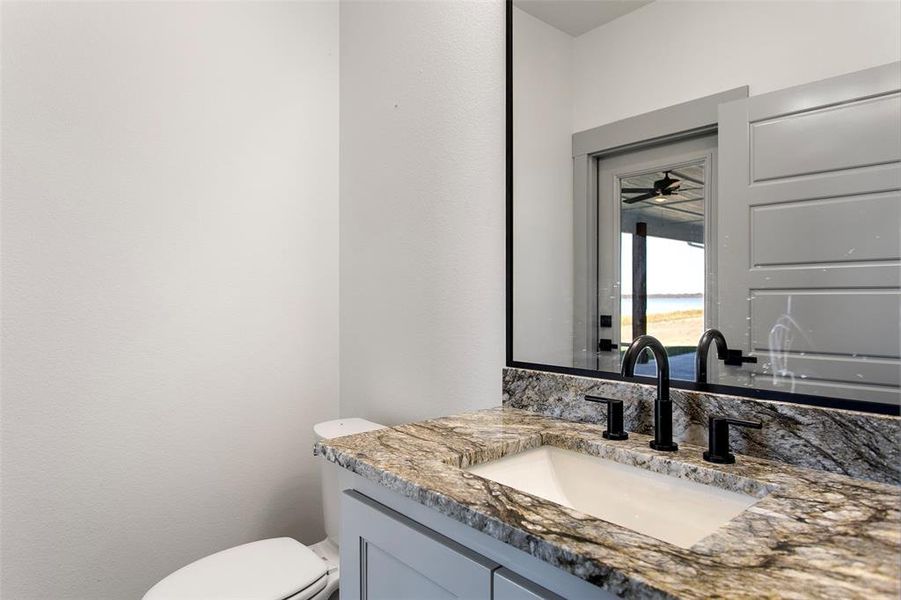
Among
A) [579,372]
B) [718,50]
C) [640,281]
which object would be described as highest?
[718,50]

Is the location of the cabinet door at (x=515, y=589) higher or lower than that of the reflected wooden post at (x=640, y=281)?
lower

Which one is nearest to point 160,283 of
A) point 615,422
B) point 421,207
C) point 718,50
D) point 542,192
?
point 421,207

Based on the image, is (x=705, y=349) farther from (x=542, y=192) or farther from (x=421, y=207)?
(x=421, y=207)

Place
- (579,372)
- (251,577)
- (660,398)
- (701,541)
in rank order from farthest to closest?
1. (251,577)
2. (579,372)
3. (660,398)
4. (701,541)

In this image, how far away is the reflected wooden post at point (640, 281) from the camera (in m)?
1.07

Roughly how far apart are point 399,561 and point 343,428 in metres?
0.87

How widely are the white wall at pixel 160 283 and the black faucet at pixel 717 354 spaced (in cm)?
57

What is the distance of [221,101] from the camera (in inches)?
65.8

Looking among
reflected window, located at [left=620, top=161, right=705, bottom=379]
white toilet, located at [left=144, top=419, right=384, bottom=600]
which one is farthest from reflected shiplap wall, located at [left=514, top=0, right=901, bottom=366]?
white toilet, located at [left=144, top=419, right=384, bottom=600]

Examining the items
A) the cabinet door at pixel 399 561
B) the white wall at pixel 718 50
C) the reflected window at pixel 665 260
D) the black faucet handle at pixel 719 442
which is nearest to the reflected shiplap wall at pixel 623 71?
the white wall at pixel 718 50

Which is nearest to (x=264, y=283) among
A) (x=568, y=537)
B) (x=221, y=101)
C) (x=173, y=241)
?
(x=173, y=241)

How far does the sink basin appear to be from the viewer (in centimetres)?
79

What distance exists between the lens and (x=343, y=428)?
1.64 meters

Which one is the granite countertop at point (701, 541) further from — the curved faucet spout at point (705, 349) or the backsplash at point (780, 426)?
the curved faucet spout at point (705, 349)
